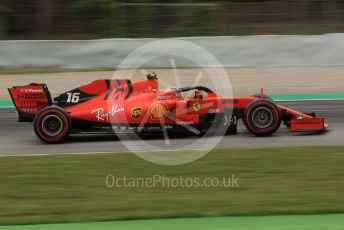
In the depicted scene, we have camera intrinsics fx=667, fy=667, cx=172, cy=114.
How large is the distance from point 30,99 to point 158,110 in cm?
208

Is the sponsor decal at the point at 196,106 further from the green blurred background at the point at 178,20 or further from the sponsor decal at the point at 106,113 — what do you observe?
the green blurred background at the point at 178,20

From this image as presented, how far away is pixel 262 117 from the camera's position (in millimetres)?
10367

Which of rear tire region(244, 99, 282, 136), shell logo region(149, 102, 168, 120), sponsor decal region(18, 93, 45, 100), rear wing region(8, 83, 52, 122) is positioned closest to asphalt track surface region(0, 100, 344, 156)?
rear tire region(244, 99, 282, 136)

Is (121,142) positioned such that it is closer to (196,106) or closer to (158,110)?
(158,110)

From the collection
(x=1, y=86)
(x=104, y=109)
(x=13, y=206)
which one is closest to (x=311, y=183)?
(x=13, y=206)

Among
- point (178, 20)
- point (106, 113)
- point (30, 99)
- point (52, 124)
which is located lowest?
point (52, 124)

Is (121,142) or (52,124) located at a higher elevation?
(52,124)

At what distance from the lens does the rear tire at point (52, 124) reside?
10.3 meters

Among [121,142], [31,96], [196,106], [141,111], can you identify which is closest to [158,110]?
[141,111]

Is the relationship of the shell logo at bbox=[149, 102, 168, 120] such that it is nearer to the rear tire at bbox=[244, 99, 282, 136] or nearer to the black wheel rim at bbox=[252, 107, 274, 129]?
the rear tire at bbox=[244, 99, 282, 136]

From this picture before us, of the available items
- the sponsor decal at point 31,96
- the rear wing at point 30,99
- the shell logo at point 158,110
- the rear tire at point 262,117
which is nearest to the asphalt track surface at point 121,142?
the rear tire at point 262,117

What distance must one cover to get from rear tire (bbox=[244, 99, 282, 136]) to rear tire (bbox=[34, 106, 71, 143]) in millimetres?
2804

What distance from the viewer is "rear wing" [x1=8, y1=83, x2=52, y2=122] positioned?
416 inches

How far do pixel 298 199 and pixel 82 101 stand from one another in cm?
476
